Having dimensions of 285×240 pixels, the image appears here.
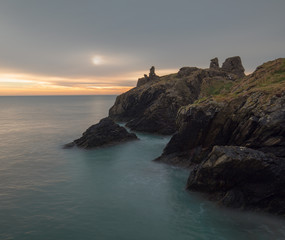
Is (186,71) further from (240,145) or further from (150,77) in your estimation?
(240,145)

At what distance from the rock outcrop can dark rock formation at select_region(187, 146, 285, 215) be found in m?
29.4

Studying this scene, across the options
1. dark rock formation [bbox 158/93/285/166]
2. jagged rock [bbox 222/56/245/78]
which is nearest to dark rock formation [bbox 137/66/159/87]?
jagged rock [bbox 222/56/245/78]

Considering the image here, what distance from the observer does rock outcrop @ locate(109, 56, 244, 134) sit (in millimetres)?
56287

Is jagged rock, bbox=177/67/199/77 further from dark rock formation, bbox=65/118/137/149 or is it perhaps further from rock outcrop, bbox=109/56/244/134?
dark rock formation, bbox=65/118/137/149

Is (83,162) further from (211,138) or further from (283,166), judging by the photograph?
(283,166)

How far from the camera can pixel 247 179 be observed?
18.9 m

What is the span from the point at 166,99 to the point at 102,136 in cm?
2790

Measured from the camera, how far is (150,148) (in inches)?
1672

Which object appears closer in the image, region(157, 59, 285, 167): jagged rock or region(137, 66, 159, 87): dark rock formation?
region(157, 59, 285, 167): jagged rock

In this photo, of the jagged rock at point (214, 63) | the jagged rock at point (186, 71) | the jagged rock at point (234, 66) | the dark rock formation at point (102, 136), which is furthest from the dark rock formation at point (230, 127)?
→ the jagged rock at point (214, 63)

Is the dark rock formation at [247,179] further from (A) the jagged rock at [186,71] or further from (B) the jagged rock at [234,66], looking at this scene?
(A) the jagged rock at [186,71]

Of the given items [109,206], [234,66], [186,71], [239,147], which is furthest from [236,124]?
[186,71]

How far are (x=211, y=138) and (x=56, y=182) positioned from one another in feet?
A: 69.3

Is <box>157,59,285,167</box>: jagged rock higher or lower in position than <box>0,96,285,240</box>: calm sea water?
higher
